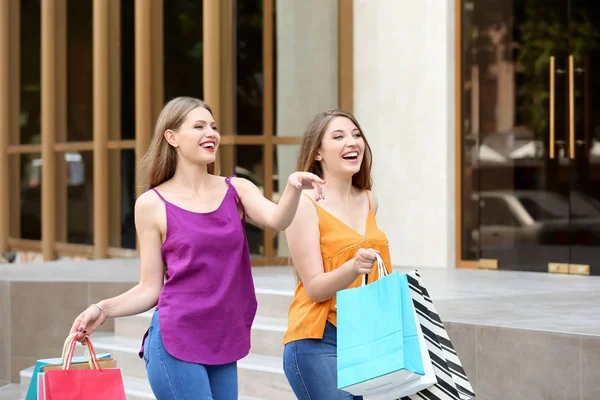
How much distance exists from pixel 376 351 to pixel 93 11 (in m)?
11.0

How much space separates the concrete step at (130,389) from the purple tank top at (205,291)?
3.49 metres

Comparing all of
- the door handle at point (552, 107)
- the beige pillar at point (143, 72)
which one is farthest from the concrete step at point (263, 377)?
the beige pillar at point (143, 72)

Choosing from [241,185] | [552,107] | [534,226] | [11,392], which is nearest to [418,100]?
[552,107]

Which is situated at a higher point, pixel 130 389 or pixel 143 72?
pixel 143 72

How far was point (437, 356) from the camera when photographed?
3.24 metres

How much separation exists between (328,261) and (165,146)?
2.34ft

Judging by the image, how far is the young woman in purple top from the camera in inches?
136

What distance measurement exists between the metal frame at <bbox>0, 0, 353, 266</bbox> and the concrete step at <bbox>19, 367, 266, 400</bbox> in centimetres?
317

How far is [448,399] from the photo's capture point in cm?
320

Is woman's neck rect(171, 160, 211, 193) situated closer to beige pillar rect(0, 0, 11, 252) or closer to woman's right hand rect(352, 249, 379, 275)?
woman's right hand rect(352, 249, 379, 275)

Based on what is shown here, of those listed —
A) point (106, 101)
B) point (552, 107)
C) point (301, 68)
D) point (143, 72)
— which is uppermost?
point (143, 72)

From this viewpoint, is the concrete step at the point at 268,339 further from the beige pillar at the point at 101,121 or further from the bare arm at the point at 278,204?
the beige pillar at the point at 101,121

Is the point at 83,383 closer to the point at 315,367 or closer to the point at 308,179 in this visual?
the point at 315,367

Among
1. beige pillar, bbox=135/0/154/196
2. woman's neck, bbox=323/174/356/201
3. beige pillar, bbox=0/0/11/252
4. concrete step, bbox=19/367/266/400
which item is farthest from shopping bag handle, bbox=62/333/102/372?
beige pillar, bbox=0/0/11/252
